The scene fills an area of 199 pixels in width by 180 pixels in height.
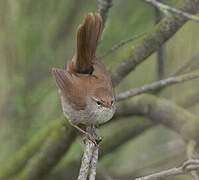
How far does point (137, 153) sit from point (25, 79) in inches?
84.4

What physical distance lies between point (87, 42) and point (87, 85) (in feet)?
1.28

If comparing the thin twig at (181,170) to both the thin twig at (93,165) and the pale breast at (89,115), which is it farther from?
the pale breast at (89,115)

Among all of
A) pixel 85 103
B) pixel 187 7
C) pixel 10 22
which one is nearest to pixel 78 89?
pixel 85 103

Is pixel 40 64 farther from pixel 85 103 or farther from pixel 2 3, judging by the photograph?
pixel 85 103

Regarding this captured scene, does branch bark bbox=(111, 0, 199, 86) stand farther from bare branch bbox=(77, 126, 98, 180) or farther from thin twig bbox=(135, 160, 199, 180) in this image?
thin twig bbox=(135, 160, 199, 180)

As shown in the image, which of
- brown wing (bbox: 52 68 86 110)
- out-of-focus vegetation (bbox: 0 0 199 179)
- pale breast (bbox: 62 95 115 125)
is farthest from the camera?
out-of-focus vegetation (bbox: 0 0 199 179)

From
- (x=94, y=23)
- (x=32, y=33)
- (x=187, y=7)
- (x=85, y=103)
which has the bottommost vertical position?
(x=85, y=103)

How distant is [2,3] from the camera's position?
15.9 feet

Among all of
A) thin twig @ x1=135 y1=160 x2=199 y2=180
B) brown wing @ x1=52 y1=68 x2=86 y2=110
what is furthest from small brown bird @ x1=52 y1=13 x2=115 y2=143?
thin twig @ x1=135 y1=160 x2=199 y2=180

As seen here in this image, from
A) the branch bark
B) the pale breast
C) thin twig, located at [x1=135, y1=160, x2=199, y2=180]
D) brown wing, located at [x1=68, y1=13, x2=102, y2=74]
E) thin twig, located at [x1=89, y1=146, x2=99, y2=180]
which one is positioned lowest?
thin twig, located at [x1=135, y1=160, x2=199, y2=180]

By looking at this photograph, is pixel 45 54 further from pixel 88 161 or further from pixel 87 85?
pixel 88 161

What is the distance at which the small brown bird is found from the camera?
3.22m

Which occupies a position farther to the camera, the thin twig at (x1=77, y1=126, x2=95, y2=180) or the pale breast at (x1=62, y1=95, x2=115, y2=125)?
the pale breast at (x1=62, y1=95, x2=115, y2=125)

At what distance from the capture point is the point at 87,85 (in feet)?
11.3
